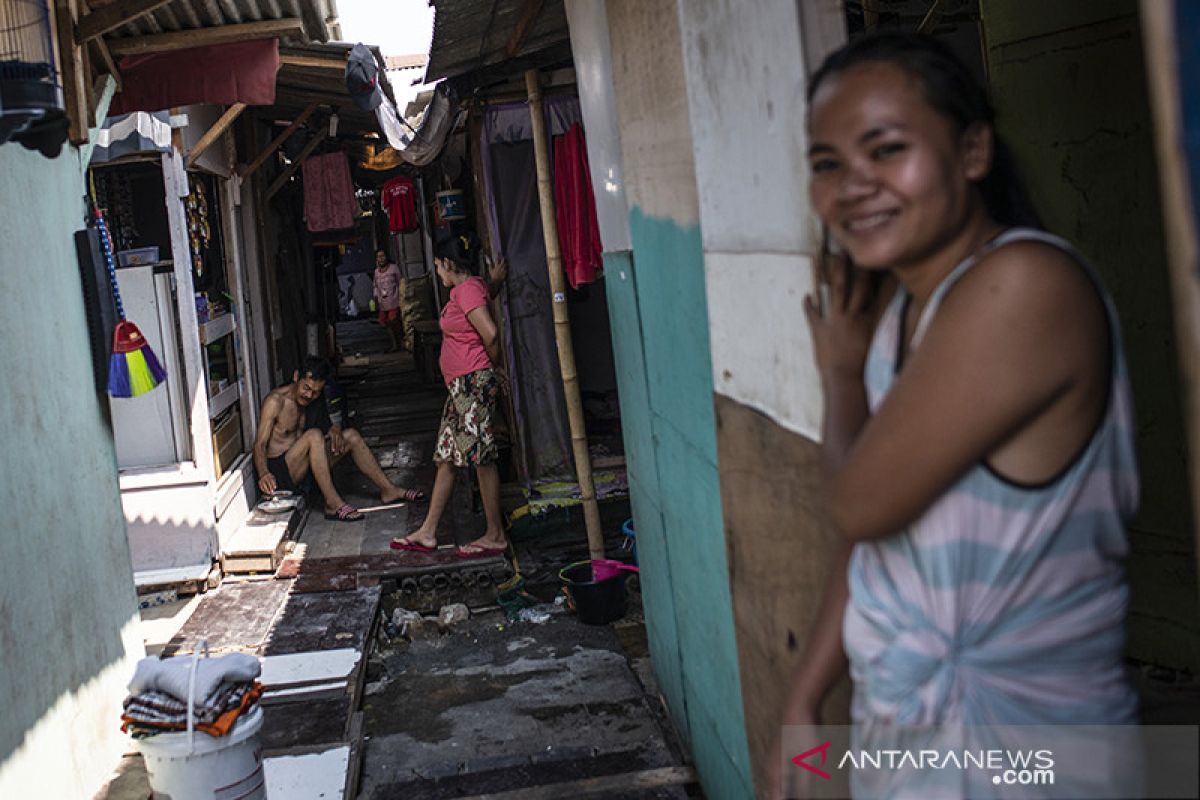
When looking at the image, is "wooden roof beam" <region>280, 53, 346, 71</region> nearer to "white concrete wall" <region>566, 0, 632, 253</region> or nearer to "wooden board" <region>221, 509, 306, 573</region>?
"white concrete wall" <region>566, 0, 632, 253</region>

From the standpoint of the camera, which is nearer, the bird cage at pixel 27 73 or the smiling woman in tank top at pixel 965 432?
the smiling woman in tank top at pixel 965 432

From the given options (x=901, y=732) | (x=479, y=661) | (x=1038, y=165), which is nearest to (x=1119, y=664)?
(x=901, y=732)

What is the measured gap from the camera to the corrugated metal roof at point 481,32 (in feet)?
23.1

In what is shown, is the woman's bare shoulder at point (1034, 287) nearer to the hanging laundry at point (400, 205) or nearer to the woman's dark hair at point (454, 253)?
the woman's dark hair at point (454, 253)

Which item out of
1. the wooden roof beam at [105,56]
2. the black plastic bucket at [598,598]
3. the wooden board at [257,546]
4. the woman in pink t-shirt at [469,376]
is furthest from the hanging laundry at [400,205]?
the wooden roof beam at [105,56]

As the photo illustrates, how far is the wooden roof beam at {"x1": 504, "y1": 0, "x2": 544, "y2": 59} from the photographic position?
23.5 feet

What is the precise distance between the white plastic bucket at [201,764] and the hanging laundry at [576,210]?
5064 millimetres

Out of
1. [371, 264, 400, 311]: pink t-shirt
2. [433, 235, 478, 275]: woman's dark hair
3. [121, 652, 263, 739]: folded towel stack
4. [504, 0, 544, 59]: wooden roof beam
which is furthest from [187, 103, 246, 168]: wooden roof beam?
[371, 264, 400, 311]: pink t-shirt

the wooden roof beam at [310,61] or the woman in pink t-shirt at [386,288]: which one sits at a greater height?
the wooden roof beam at [310,61]

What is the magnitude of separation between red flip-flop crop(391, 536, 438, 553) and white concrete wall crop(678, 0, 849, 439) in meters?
6.32

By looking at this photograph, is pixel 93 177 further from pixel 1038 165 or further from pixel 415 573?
pixel 1038 165

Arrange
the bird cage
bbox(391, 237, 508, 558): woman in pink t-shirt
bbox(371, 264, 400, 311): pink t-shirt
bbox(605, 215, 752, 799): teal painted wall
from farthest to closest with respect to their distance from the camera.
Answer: bbox(371, 264, 400, 311): pink t-shirt, bbox(391, 237, 508, 558): woman in pink t-shirt, bbox(605, 215, 752, 799): teal painted wall, the bird cage

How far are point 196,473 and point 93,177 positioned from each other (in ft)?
7.08

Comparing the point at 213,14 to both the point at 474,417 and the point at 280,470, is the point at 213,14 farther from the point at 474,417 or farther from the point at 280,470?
the point at 280,470
